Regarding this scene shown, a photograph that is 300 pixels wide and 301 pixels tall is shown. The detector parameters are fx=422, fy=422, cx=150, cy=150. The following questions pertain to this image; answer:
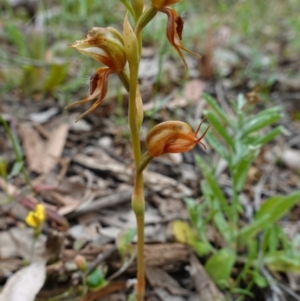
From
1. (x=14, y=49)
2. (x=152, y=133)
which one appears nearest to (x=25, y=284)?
(x=152, y=133)

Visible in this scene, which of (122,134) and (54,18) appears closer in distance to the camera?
(122,134)

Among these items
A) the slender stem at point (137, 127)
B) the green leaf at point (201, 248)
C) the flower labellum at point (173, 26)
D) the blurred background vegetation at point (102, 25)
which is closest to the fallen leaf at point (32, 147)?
the blurred background vegetation at point (102, 25)

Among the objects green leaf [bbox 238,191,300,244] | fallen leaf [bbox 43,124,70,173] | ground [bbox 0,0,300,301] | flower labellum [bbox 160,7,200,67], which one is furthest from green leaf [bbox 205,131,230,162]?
fallen leaf [bbox 43,124,70,173]

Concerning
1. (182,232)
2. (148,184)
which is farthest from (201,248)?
(148,184)

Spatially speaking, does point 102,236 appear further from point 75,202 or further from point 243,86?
point 243,86

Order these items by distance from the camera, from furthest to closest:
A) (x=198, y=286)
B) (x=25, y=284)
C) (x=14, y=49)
Answer: (x=14, y=49) → (x=198, y=286) → (x=25, y=284)

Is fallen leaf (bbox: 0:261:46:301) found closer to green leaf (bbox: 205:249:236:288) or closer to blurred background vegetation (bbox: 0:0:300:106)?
green leaf (bbox: 205:249:236:288)

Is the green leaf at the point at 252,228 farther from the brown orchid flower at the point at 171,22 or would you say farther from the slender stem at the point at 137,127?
the brown orchid flower at the point at 171,22

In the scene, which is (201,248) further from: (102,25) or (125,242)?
(102,25)
